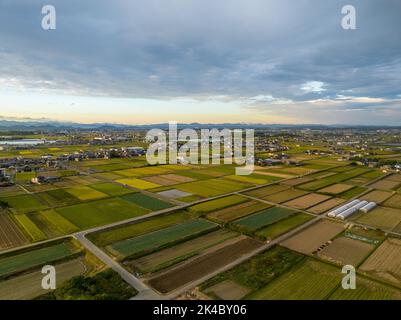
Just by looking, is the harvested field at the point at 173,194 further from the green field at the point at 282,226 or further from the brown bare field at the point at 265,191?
the green field at the point at 282,226

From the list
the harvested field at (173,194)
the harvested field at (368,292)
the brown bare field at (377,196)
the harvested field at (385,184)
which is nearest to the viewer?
the harvested field at (368,292)

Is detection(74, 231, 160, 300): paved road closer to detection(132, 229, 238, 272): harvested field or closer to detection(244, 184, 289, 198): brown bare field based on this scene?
detection(132, 229, 238, 272): harvested field

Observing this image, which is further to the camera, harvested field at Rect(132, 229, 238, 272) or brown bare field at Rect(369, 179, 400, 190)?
brown bare field at Rect(369, 179, 400, 190)

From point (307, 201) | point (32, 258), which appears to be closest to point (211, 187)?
point (307, 201)

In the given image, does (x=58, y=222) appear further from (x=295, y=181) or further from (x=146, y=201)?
(x=295, y=181)

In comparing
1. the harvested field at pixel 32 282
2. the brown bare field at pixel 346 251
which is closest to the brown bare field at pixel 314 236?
the brown bare field at pixel 346 251

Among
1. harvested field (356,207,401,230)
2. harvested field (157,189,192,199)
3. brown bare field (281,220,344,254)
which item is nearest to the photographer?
brown bare field (281,220,344,254)

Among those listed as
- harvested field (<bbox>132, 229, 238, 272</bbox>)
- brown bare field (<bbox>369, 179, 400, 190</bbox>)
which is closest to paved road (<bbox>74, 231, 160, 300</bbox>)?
harvested field (<bbox>132, 229, 238, 272</bbox>)
